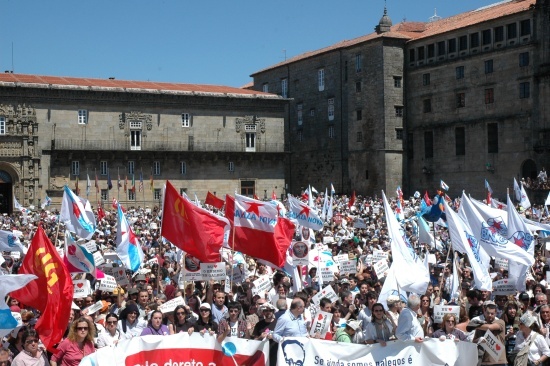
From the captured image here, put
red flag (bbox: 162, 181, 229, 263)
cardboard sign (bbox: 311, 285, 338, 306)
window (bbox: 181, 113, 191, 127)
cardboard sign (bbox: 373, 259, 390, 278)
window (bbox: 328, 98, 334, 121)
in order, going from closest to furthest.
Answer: cardboard sign (bbox: 311, 285, 338, 306), red flag (bbox: 162, 181, 229, 263), cardboard sign (bbox: 373, 259, 390, 278), window (bbox: 181, 113, 191, 127), window (bbox: 328, 98, 334, 121)

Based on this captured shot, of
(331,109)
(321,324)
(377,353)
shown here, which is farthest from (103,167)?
(377,353)

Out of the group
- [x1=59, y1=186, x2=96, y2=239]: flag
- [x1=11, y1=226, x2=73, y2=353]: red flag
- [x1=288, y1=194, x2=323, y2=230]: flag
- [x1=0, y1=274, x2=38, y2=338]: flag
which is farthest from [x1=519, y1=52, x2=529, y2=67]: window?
[x1=0, y1=274, x2=38, y2=338]: flag

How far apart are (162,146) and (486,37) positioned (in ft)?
74.3

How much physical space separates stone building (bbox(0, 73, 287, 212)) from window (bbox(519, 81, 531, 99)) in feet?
59.5

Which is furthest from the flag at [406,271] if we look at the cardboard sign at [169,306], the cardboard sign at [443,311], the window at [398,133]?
the window at [398,133]

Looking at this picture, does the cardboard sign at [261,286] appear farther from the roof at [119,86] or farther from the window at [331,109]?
the window at [331,109]

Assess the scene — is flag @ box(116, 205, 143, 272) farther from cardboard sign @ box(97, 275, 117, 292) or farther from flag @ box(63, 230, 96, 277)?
cardboard sign @ box(97, 275, 117, 292)

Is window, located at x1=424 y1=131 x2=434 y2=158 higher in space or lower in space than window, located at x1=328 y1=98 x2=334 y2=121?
lower

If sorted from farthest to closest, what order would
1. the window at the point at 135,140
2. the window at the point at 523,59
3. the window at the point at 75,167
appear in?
the window at the point at 135,140 < the window at the point at 75,167 < the window at the point at 523,59

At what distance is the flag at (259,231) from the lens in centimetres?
1468

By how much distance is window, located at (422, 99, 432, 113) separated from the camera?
56.1 metres

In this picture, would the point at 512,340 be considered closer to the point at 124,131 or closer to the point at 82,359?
the point at 82,359

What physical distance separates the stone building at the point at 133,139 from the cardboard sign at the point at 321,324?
145 ft

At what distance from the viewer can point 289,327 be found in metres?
9.98
